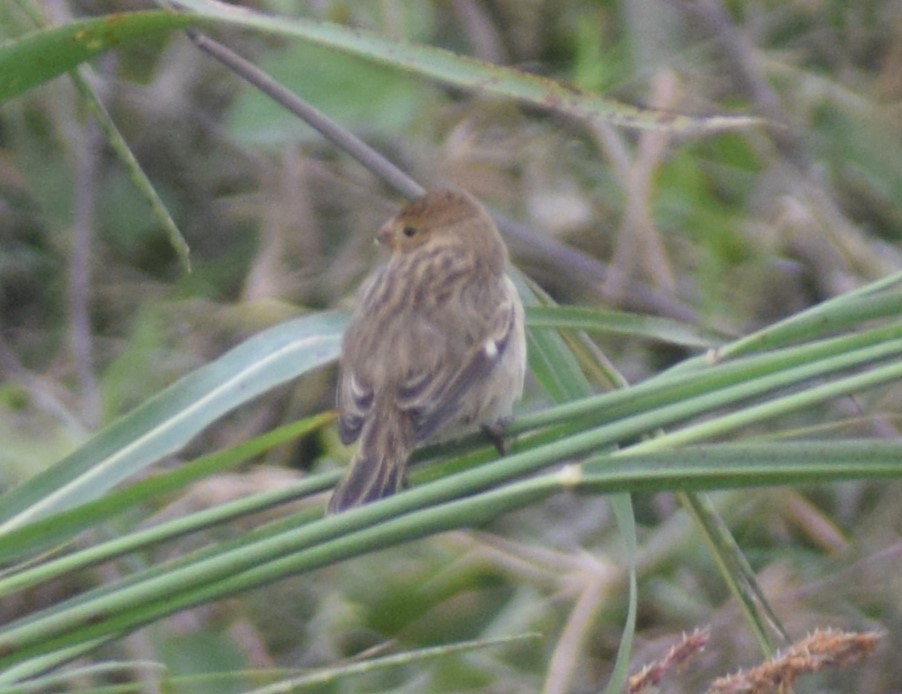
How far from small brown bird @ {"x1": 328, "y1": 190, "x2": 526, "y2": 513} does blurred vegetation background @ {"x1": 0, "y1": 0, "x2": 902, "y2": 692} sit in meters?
0.66

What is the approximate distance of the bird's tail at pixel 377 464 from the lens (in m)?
2.82

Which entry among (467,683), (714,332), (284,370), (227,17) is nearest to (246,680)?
(467,683)

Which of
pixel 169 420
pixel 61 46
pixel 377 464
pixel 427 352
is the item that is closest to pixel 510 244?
pixel 427 352

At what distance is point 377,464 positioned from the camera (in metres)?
2.95

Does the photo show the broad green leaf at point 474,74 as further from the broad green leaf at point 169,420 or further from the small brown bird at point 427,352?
the small brown bird at point 427,352

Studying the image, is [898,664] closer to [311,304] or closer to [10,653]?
[311,304]

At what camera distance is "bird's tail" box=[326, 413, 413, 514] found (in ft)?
9.25

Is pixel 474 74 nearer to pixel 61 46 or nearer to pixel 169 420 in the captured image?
pixel 61 46

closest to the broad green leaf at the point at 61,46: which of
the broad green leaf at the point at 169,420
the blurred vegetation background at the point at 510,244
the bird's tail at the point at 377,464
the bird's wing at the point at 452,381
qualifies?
the broad green leaf at the point at 169,420

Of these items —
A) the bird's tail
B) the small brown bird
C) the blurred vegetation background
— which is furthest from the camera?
the blurred vegetation background

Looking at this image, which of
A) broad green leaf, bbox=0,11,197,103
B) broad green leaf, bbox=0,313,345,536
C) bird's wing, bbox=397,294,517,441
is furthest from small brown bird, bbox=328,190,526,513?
broad green leaf, bbox=0,11,197,103

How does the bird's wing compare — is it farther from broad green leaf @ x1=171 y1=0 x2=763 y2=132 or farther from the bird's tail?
broad green leaf @ x1=171 y1=0 x2=763 y2=132

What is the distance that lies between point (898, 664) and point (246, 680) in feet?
5.25

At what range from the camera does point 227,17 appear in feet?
7.51
